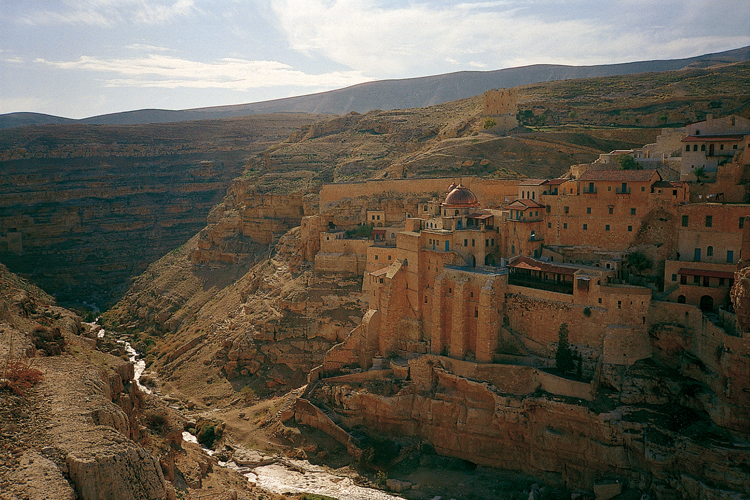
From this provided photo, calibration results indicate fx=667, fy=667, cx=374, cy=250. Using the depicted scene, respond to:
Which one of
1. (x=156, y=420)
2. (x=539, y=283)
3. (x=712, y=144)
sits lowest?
(x=156, y=420)

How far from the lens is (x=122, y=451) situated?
17859 mm

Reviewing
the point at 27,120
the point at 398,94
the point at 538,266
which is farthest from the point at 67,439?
the point at 27,120

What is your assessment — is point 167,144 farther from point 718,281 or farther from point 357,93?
point 718,281

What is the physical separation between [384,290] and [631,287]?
13.8m

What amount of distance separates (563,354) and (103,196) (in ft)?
211

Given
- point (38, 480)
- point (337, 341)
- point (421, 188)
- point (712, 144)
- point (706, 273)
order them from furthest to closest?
point (421, 188) < point (337, 341) < point (712, 144) < point (706, 273) < point (38, 480)

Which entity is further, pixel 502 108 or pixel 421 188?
pixel 502 108

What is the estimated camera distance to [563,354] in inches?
1268

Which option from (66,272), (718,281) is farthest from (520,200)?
(66,272)

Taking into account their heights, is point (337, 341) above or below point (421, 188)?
below

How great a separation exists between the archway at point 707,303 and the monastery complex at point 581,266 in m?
0.06

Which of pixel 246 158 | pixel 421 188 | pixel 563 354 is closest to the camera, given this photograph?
pixel 563 354

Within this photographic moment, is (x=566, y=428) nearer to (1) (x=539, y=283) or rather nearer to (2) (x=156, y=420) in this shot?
(1) (x=539, y=283)

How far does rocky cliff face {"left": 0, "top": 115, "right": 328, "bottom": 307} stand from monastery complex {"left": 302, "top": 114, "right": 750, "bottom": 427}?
39917mm
